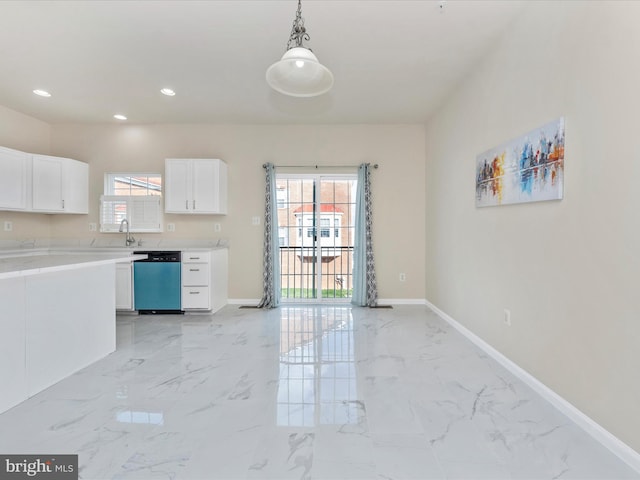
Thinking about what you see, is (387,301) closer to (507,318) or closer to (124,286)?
(507,318)

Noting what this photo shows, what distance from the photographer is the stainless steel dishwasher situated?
13.6ft

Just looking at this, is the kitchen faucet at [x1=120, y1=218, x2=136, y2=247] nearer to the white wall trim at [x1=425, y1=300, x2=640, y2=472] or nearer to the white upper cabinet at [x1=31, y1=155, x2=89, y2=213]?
the white upper cabinet at [x1=31, y1=155, x2=89, y2=213]

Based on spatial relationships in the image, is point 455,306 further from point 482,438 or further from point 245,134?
point 245,134

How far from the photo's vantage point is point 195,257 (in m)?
4.14

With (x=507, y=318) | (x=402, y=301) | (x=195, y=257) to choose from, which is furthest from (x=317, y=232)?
(x=507, y=318)

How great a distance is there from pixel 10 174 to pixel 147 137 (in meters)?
1.70

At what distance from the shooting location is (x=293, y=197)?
4914mm

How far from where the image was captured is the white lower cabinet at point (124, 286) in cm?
413

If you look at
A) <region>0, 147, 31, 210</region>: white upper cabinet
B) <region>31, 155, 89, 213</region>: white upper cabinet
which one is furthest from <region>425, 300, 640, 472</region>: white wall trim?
<region>0, 147, 31, 210</region>: white upper cabinet

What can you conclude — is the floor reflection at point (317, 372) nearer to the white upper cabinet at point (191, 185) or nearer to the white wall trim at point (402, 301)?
the white wall trim at point (402, 301)

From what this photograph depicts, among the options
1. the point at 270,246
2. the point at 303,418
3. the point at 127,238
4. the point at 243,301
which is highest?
the point at 127,238

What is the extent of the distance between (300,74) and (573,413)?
8.57 ft

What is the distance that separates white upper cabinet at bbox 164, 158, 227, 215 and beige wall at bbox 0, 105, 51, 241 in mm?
2015

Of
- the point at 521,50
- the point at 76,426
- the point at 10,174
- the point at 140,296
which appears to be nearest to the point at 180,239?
the point at 140,296
